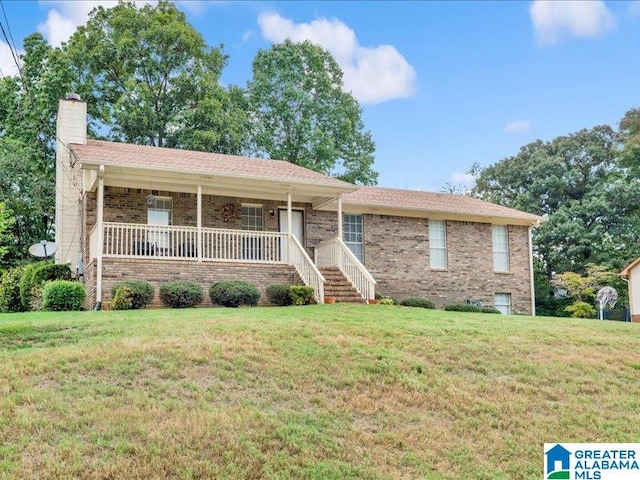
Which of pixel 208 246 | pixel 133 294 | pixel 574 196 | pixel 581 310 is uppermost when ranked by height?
pixel 574 196

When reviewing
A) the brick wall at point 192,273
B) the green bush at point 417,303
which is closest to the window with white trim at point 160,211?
the brick wall at point 192,273

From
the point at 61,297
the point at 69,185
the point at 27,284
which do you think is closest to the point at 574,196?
the point at 69,185

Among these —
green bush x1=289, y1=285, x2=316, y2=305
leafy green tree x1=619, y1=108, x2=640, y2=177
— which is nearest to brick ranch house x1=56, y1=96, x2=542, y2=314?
green bush x1=289, y1=285, x2=316, y2=305

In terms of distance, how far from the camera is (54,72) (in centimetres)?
2820

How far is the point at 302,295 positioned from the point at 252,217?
13.3 feet

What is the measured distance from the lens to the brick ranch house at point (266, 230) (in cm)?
1789

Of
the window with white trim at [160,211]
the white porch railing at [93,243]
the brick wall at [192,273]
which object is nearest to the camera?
the brick wall at [192,273]

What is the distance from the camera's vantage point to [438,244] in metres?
23.3

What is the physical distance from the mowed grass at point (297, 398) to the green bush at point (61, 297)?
12.4ft

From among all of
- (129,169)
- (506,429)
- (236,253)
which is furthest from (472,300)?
(506,429)

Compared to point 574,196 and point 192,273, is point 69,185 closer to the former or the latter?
point 192,273

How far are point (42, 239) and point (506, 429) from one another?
23.1 m

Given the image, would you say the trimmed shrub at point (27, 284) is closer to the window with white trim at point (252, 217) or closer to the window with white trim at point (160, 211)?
the window with white trim at point (160, 211)

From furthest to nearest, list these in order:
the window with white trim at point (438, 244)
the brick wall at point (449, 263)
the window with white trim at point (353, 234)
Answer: the window with white trim at point (438, 244) → the brick wall at point (449, 263) → the window with white trim at point (353, 234)
